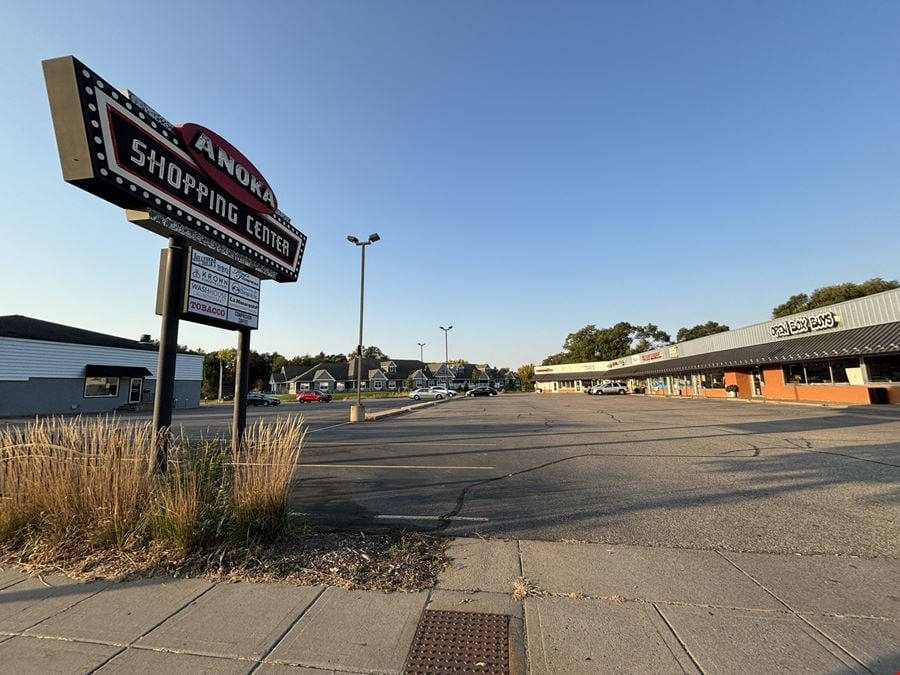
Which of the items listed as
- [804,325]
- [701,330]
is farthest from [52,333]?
[701,330]

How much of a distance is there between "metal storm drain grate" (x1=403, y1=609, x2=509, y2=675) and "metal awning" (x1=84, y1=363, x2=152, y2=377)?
36.3 metres

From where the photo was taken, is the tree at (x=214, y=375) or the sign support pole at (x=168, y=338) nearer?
the sign support pole at (x=168, y=338)

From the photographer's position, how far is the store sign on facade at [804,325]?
2355 cm

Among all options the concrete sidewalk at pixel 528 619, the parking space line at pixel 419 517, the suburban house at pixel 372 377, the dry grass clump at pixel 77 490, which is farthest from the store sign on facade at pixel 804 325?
the suburban house at pixel 372 377

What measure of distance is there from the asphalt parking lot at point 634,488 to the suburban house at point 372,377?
65.2m

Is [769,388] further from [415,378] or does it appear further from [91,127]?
[415,378]

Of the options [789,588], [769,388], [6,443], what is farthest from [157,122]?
[769,388]

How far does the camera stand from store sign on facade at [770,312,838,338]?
23553mm

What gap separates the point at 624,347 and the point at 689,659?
313 feet

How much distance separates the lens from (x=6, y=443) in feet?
14.8

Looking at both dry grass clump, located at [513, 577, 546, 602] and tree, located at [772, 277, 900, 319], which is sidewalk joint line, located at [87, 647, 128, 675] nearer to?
dry grass clump, located at [513, 577, 546, 602]

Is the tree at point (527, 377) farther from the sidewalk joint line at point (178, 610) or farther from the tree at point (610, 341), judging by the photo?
Result: the sidewalk joint line at point (178, 610)

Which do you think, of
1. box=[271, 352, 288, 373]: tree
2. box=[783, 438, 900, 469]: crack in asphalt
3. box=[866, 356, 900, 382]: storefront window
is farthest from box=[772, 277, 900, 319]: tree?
box=[271, 352, 288, 373]: tree

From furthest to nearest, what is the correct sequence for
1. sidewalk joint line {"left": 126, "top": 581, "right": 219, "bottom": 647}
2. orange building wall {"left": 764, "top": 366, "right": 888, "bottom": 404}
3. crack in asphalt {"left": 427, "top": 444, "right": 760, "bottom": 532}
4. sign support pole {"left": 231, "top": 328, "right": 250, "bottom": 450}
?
orange building wall {"left": 764, "top": 366, "right": 888, "bottom": 404}, sign support pole {"left": 231, "top": 328, "right": 250, "bottom": 450}, crack in asphalt {"left": 427, "top": 444, "right": 760, "bottom": 532}, sidewalk joint line {"left": 126, "top": 581, "right": 219, "bottom": 647}
